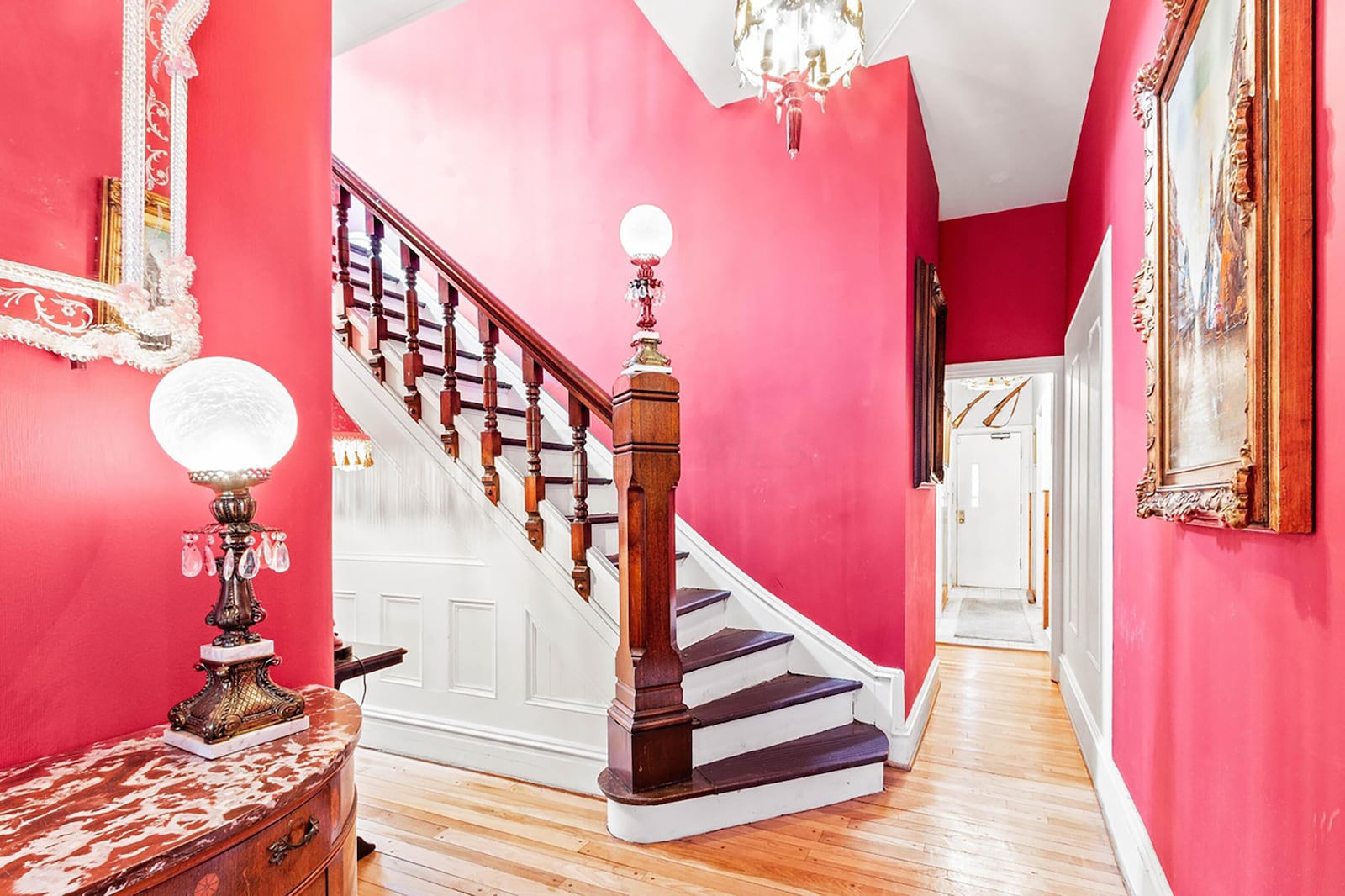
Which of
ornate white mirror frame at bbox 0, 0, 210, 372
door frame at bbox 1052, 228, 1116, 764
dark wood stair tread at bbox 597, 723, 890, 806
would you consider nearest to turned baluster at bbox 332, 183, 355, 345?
ornate white mirror frame at bbox 0, 0, 210, 372

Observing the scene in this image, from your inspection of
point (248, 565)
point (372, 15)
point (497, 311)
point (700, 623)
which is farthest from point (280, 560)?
point (372, 15)

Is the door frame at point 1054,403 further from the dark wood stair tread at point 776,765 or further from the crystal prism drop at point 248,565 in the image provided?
the crystal prism drop at point 248,565

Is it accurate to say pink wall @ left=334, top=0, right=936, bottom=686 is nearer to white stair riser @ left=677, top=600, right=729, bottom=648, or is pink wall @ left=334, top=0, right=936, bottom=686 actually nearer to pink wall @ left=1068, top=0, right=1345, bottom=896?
white stair riser @ left=677, top=600, right=729, bottom=648

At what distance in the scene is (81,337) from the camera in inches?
45.8

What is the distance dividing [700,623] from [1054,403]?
2996mm

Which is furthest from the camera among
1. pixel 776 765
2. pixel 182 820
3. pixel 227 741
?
pixel 776 765

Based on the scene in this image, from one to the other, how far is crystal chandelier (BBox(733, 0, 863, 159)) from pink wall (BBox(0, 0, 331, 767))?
128 centimetres

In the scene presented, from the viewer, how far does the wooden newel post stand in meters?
2.44

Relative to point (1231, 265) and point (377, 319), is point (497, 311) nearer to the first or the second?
point (377, 319)

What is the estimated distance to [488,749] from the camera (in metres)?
2.97

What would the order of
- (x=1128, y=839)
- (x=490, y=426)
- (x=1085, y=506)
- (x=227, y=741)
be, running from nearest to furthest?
(x=227, y=741), (x=1128, y=839), (x=490, y=426), (x=1085, y=506)

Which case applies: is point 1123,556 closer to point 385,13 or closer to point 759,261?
point 759,261

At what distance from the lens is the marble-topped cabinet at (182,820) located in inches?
31.0

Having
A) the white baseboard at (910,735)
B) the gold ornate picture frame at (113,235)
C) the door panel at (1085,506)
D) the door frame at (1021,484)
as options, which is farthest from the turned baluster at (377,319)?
the door frame at (1021,484)
